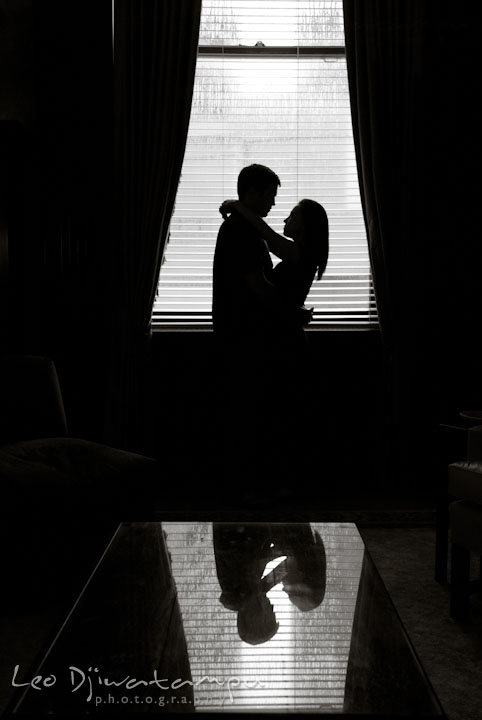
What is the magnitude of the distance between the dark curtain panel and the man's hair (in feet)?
2.39

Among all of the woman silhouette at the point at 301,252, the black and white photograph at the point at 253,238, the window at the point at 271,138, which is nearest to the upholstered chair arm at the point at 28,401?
the black and white photograph at the point at 253,238

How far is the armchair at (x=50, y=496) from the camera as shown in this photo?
2461mm

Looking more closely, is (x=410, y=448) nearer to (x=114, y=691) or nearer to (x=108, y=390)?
(x=108, y=390)

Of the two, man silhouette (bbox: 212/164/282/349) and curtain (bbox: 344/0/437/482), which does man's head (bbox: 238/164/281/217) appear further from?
curtain (bbox: 344/0/437/482)

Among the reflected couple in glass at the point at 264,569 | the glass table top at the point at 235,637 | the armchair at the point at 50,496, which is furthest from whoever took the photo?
the armchair at the point at 50,496

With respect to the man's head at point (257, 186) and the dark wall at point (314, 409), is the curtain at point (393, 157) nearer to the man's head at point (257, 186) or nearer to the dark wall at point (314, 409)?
the dark wall at point (314, 409)

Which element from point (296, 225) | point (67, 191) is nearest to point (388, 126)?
point (296, 225)

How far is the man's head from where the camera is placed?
3.61 meters

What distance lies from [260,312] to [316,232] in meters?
0.50

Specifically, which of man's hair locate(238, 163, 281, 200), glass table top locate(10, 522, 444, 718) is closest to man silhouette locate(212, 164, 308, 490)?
man's hair locate(238, 163, 281, 200)

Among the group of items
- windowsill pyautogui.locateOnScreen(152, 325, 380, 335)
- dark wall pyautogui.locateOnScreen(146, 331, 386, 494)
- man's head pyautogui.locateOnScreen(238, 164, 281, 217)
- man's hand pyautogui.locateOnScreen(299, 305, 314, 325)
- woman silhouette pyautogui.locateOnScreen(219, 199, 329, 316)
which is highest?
man's head pyautogui.locateOnScreen(238, 164, 281, 217)

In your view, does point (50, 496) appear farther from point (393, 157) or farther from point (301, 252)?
point (393, 157)

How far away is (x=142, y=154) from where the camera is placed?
424cm

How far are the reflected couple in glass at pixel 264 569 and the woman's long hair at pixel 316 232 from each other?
1.84m
